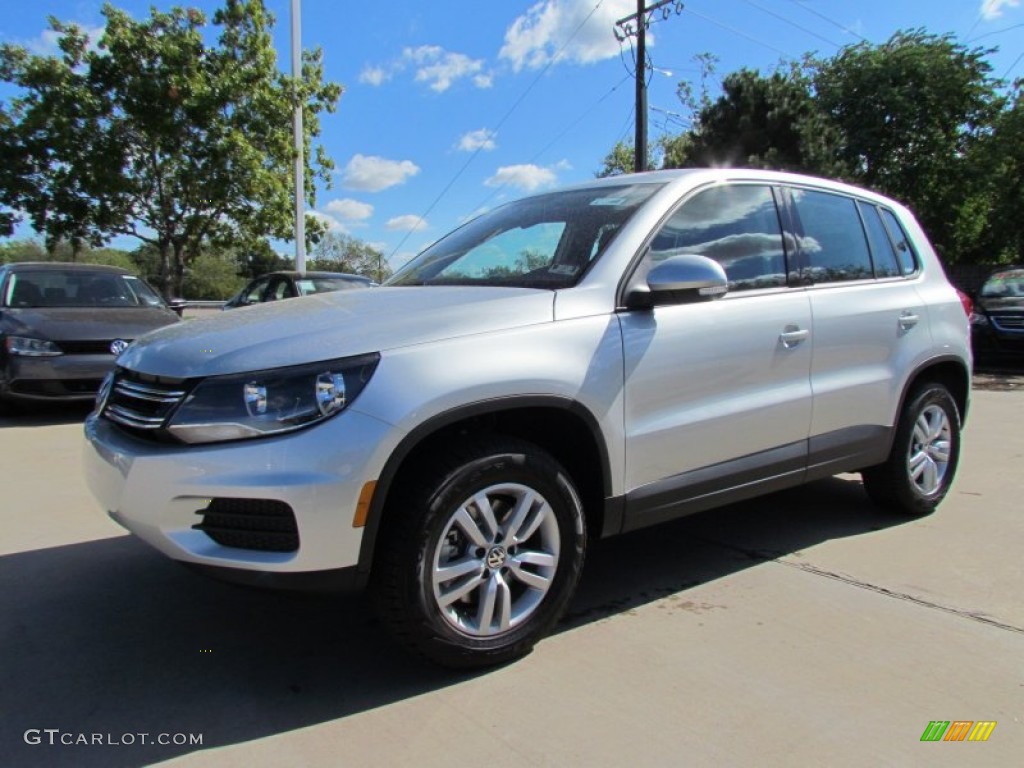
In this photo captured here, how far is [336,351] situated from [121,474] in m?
0.83

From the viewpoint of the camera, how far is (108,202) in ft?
59.3

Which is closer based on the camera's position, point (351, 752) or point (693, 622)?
point (351, 752)

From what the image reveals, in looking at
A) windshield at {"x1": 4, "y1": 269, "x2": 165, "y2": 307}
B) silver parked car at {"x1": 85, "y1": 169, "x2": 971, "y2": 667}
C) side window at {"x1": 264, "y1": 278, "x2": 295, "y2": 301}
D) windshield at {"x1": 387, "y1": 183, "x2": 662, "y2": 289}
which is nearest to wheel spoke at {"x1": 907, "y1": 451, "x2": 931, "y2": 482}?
silver parked car at {"x1": 85, "y1": 169, "x2": 971, "y2": 667}

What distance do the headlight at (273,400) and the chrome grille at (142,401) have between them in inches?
4.4

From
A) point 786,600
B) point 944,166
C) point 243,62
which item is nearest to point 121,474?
point 786,600

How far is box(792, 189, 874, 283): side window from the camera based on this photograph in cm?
378

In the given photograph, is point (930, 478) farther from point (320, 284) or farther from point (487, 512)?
point (320, 284)

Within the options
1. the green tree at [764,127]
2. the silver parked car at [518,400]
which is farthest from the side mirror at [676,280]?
the green tree at [764,127]

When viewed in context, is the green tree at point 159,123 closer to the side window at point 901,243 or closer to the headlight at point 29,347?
the headlight at point 29,347

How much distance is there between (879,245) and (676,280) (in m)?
1.94

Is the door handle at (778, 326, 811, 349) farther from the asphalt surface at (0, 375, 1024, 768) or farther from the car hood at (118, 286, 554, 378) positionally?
the car hood at (118, 286, 554, 378)

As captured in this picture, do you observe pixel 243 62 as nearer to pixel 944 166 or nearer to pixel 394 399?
pixel 394 399

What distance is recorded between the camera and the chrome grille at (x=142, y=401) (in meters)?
2.52

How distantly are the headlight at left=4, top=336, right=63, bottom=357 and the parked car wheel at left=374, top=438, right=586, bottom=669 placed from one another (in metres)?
6.21
